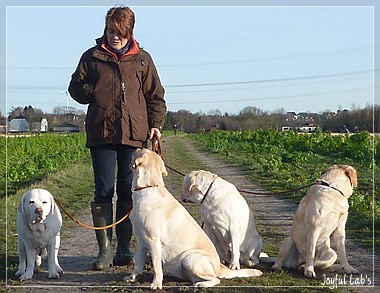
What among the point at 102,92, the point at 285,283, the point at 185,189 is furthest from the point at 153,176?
the point at 285,283

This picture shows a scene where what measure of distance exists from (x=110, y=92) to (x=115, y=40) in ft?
1.72

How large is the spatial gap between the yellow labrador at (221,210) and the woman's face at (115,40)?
1496 mm

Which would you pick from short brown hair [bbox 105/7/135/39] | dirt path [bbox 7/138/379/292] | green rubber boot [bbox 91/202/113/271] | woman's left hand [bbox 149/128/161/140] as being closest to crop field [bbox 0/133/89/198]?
dirt path [bbox 7/138/379/292]

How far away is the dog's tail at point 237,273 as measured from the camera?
200 inches

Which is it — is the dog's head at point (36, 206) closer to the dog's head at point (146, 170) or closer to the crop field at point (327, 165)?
Result: the dog's head at point (146, 170)

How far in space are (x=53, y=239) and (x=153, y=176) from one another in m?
1.22

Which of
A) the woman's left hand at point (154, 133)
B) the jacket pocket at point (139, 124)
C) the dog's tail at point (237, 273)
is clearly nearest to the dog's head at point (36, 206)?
the jacket pocket at point (139, 124)

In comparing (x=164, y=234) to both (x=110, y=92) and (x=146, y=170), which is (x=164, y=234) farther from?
(x=110, y=92)

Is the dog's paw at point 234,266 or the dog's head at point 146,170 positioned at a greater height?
the dog's head at point 146,170

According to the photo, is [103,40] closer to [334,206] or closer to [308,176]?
[334,206]

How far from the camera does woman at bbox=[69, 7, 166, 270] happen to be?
5539mm

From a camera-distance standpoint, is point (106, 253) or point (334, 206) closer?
point (334, 206)

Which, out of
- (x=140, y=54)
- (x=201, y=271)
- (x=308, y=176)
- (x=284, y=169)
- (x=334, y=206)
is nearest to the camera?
(x=201, y=271)

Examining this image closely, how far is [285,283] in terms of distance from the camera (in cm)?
509
